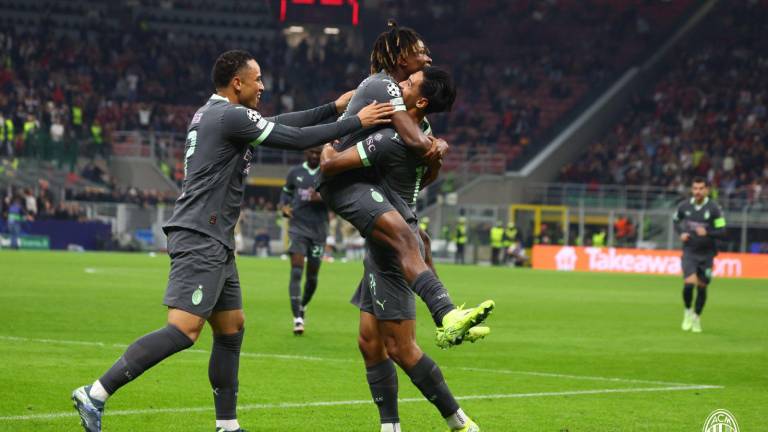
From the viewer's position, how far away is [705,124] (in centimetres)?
5269

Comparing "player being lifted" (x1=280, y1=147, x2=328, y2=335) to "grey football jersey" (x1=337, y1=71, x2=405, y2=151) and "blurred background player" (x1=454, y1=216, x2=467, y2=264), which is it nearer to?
"grey football jersey" (x1=337, y1=71, x2=405, y2=151)

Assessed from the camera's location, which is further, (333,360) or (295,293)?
(295,293)

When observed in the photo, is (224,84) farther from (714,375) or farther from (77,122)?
(77,122)

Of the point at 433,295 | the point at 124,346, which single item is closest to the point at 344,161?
the point at 433,295

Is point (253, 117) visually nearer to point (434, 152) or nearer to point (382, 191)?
point (382, 191)

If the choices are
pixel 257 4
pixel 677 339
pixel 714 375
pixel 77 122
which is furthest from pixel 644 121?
pixel 714 375

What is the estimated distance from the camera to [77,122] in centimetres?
4906

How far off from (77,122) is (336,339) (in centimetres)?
3571

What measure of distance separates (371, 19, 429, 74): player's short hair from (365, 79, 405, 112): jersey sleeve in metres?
0.24

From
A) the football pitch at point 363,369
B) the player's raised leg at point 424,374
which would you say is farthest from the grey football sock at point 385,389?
the football pitch at point 363,369

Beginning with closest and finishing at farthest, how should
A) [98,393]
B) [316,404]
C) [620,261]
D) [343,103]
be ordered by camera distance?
[98,393] → [343,103] → [316,404] → [620,261]

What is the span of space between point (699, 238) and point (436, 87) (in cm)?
1253

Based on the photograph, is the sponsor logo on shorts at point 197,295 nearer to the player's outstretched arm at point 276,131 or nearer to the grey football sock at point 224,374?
the grey football sock at point 224,374

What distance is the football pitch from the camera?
9383 mm
